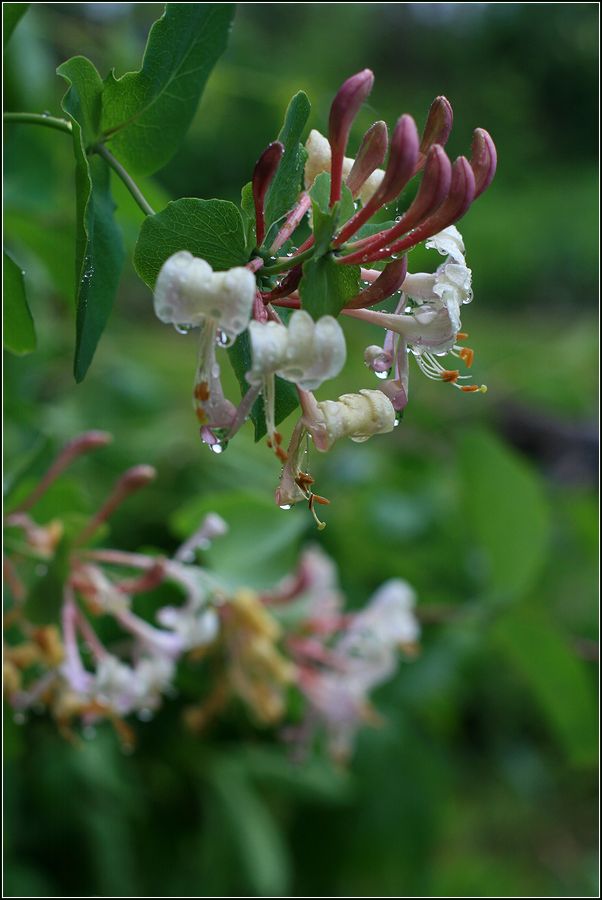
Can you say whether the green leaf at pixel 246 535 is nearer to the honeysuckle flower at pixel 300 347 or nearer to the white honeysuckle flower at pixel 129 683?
the white honeysuckle flower at pixel 129 683

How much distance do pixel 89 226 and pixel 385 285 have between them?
0.14 metres

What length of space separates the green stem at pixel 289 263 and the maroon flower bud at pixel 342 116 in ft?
0.08

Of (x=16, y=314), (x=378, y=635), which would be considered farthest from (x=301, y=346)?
(x=378, y=635)

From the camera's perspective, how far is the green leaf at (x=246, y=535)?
715 millimetres

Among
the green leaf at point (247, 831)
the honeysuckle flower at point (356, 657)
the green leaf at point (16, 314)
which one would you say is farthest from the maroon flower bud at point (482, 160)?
the green leaf at point (247, 831)

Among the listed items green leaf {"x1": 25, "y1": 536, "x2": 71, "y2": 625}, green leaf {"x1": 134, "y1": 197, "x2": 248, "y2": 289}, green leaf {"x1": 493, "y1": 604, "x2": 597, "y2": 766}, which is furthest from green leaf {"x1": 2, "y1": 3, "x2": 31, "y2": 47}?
green leaf {"x1": 493, "y1": 604, "x2": 597, "y2": 766}

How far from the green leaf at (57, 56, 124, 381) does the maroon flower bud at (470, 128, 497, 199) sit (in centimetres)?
16

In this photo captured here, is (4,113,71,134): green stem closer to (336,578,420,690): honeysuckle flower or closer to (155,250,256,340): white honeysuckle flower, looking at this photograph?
(155,250,256,340): white honeysuckle flower

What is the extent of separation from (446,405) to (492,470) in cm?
65

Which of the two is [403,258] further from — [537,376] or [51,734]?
[537,376]

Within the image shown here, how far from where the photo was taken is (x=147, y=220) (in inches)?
14.7

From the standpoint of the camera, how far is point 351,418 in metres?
0.34

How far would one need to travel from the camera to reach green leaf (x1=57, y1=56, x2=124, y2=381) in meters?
0.39

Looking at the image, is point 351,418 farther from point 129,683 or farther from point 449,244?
point 129,683
